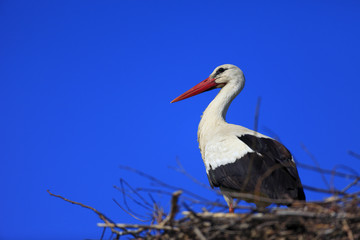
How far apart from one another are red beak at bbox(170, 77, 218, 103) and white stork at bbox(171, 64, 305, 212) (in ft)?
1.10

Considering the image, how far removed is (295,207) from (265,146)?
1255mm

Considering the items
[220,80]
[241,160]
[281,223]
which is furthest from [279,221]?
[220,80]

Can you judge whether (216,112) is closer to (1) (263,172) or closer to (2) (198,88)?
(2) (198,88)

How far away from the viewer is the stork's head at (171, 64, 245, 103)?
205 inches

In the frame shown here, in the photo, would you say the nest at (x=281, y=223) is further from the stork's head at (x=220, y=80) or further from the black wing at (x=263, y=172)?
the stork's head at (x=220, y=80)

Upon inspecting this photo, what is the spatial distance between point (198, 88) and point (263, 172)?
6.44 feet

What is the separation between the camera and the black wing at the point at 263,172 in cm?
362

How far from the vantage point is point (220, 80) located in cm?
530

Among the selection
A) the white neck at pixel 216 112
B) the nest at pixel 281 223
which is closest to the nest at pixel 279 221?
the nest at pixel 281 223

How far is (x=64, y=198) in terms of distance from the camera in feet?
10.1

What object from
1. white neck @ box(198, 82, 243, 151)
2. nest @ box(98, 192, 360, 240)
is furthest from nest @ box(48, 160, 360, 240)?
white neck @ box(198, 82, 243, 151)

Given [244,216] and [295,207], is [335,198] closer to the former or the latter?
[295,207]

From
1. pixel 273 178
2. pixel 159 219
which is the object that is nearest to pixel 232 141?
pixel 273 178

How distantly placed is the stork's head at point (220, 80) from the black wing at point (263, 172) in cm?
113
